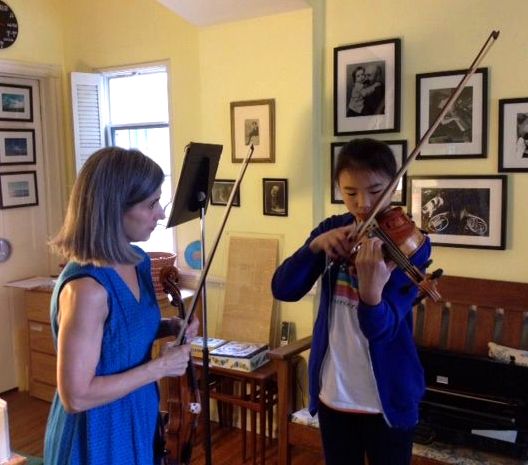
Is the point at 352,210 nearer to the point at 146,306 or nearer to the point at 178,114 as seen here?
the point at 146,306

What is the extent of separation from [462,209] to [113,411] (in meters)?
1.75

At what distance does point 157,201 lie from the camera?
1.31 m

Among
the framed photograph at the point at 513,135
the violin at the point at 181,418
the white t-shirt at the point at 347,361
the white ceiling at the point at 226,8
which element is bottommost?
the violin at the point at 181,418

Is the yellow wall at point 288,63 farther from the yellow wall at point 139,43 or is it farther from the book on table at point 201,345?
the book on table at point 201,345

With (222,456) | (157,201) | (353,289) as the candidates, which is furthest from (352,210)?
(222,456)

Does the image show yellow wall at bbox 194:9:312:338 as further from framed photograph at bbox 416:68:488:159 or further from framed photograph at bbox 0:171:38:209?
framed photograph at bbox 0:171:38:209

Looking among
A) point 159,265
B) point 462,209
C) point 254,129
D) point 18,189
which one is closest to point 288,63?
point 254,129

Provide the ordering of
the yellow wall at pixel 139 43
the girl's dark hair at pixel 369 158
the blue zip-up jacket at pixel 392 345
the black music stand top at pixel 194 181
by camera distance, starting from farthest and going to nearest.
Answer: the yellow wall at pixel 139 43, the black music stand top at pixel 194 181, the girl's dark hair at pixel 369 158, the blue zip-up jacket at pixel 392 345

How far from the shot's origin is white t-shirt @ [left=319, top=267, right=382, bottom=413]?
4.58ft

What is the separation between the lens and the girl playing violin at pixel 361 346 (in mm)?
1360

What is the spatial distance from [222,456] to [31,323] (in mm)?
1478

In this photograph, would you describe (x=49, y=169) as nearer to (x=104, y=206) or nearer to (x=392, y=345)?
(x=104, y=206)

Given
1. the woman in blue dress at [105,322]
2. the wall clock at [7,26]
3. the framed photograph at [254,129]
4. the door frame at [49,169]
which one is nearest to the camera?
the woman in blue dress at [105,322]

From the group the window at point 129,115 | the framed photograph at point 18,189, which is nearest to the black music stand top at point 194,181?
the window at point 129,115
